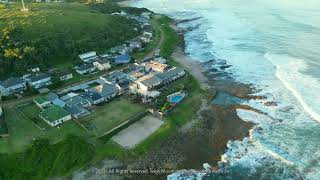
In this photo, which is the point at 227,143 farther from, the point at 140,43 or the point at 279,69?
the point at 140,43

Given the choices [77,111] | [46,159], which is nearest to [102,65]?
[77,111]

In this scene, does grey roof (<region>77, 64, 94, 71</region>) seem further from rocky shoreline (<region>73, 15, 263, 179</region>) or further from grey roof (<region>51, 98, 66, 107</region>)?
rocky shoreline (<region>73, 15, 263, 179</region>)

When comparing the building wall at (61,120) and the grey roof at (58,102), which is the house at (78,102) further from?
the building wall at (61,120)

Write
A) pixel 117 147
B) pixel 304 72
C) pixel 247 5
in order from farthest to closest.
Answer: pixel 247 5, pixel 304 72, pixel 117 147

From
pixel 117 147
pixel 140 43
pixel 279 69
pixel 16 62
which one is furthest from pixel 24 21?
pixel 279 69

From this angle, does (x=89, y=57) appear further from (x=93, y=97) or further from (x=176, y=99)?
(x=176, y=99)

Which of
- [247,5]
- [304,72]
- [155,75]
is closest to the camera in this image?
[155,75]

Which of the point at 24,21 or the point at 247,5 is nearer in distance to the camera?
the point at 24,21

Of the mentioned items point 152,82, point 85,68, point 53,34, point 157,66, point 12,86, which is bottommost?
point 85,68
